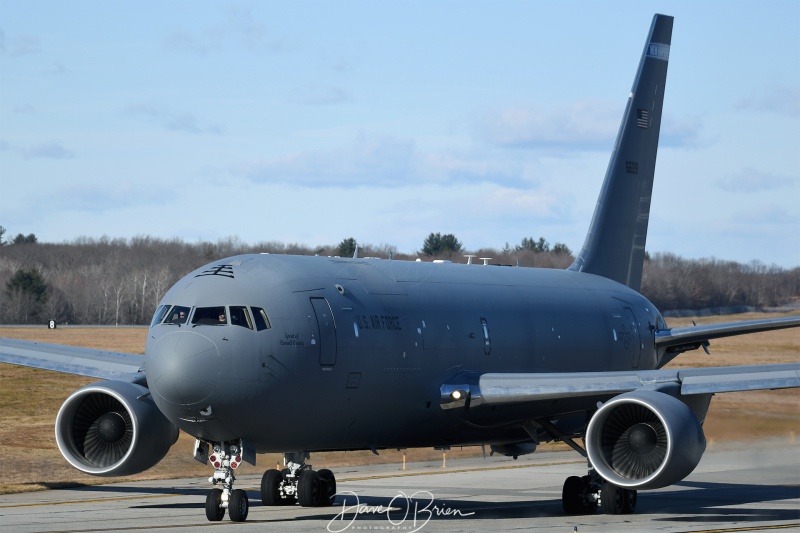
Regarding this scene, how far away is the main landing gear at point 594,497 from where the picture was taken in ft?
98.4

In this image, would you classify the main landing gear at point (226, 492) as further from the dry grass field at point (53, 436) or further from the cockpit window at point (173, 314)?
the dry grass field at point (53, 436)

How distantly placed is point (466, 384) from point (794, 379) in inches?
285

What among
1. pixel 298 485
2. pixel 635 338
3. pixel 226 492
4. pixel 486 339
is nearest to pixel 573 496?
pixel 486 339

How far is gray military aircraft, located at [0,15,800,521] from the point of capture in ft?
80.7

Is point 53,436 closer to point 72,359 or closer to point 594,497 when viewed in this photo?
point 72,359

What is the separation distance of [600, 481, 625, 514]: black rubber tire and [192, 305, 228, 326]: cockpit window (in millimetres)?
10497

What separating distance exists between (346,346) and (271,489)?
4927 millimetres

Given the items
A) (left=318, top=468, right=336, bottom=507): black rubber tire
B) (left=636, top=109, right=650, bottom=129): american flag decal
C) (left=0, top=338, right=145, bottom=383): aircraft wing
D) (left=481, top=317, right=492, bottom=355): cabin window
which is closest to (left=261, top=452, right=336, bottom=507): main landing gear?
(left=318, top=468, right=336, bottom=507): black rubber tire

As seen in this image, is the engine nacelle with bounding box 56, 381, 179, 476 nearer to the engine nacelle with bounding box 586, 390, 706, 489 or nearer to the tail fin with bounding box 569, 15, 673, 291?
the engine nacelle with bounding box 586, 390, 706, 489

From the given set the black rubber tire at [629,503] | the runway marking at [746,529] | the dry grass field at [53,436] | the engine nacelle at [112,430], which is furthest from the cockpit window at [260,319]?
the dry grass field at [53,436]

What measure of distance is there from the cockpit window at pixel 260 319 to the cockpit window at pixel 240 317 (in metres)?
0.14

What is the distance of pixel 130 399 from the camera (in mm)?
27453

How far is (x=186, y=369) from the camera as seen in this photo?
23719mm

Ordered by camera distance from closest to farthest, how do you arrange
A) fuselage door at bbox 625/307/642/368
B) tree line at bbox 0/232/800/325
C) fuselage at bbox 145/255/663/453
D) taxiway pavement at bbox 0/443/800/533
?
1. fuselage at bbox 145/255/663/453
2. taxiway pavement at bbox 0/443/800/533
3. fuselage door at bbox 625/307/642/368
4. tree line at bbox 0/232/800/325
